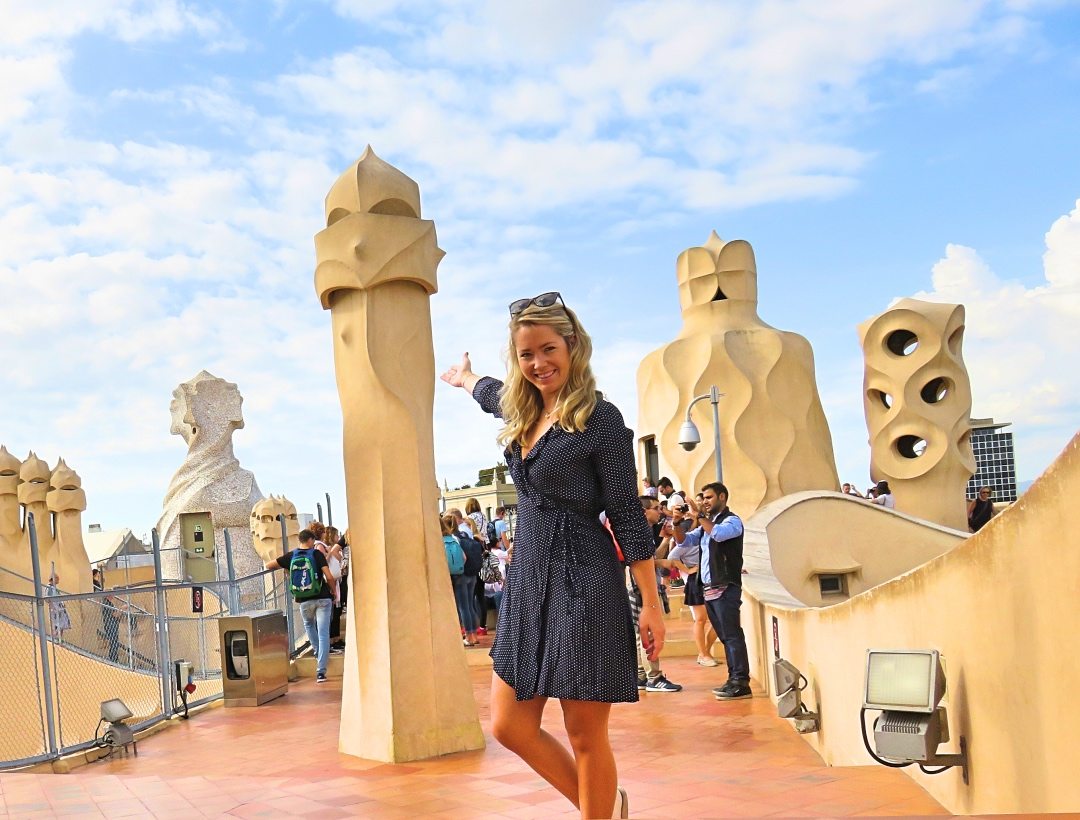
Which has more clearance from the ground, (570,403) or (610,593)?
(570,403)

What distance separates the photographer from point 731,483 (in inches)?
1113

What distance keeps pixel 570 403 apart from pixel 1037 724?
64.4 inches

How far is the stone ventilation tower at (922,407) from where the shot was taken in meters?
26.2

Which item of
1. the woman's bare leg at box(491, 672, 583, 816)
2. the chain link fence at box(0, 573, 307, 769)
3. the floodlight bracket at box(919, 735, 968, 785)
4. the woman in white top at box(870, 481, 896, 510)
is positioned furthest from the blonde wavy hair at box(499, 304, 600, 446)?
the woman in white top at box(870, 481, 896, 510)

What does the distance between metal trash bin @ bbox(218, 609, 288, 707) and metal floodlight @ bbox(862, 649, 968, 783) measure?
707 cm

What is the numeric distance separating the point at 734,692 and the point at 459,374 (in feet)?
18.1

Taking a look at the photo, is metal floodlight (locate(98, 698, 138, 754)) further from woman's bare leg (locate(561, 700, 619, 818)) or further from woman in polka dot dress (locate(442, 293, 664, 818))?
woman's bare leg (locate(561, 700, 619, 818))

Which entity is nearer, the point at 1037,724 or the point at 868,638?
the point at 1037,724

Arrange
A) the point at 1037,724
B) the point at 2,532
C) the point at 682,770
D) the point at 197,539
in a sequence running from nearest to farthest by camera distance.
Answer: the point at 1037,724 < the point at 682,770 < the point at 2,532 < the point at 197,539

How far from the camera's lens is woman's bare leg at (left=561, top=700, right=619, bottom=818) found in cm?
279

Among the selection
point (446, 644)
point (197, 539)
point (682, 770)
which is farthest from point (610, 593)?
point (197, 539)

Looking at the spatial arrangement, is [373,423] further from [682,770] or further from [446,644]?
[682,770]

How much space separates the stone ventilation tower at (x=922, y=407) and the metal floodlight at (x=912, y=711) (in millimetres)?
23748

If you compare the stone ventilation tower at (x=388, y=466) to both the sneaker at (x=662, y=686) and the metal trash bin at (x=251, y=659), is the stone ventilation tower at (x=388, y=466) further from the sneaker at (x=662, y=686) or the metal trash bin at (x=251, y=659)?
the metal trash bin at (x=251, y=659)
